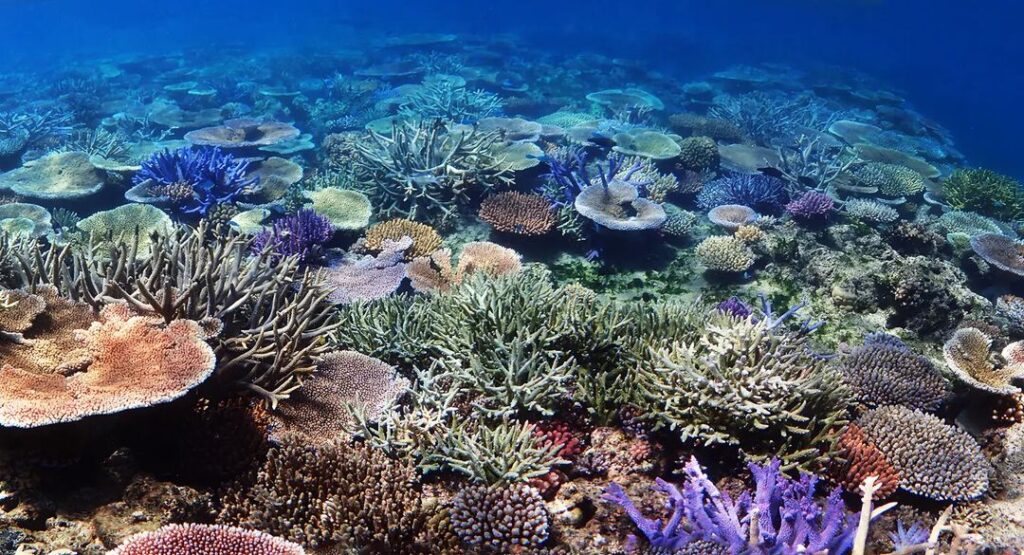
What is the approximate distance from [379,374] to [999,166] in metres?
38.2

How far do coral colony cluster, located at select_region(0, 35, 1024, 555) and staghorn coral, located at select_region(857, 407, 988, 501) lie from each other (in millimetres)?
20

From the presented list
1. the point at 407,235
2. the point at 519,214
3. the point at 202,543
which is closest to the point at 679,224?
the point at 519,214

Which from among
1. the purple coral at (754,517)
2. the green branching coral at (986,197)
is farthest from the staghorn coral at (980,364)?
the green branching coral at (986,197)

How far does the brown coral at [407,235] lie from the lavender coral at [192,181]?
2.38 meters

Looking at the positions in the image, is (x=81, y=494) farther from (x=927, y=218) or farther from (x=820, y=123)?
(x=820, y=123)

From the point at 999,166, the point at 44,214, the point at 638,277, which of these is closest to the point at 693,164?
the point at 638,277

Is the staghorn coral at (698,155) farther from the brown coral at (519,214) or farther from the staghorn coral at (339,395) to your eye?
the staghorn coral at (339,395)

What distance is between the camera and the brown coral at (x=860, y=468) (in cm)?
351

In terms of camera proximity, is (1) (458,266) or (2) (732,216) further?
(2) (732,216)

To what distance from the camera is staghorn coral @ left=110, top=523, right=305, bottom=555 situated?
2287mm

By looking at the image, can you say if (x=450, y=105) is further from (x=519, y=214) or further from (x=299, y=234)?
(x=299, y=234)

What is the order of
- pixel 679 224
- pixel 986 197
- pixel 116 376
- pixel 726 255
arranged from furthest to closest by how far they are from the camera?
1. pixel 986 197
2. pixel 679 224
3. pixel 726 255
4. pixel 116 376

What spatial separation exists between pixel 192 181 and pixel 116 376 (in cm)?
622

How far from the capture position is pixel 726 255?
7246mm
